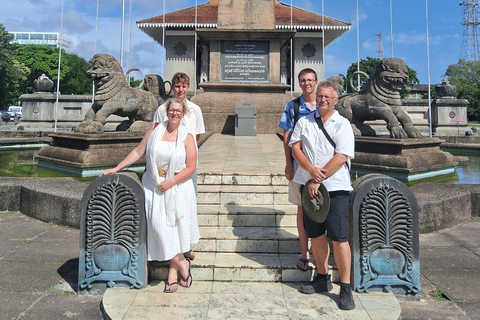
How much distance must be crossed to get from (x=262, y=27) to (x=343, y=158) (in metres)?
10.5

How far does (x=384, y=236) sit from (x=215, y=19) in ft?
96.4

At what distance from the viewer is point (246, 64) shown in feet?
39.6

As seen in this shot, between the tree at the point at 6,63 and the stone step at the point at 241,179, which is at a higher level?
the tree at the point at 6,63

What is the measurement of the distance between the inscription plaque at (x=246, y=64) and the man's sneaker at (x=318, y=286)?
9.82 metres

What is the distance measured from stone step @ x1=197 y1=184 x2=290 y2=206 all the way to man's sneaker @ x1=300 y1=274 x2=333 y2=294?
144cm

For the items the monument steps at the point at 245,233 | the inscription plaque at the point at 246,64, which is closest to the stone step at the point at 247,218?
the monument steps at the point at 245,233

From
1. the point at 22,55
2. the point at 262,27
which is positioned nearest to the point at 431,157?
the point at 262,27

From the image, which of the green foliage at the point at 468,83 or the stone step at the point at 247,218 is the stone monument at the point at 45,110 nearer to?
the stone step at the point at 247,218

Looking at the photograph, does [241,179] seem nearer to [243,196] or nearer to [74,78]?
[243,196]

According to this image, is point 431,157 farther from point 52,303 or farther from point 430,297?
point 52,303

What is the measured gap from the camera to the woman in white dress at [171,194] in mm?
2801

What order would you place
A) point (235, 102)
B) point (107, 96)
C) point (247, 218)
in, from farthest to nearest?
1. point (235, 102)
2. point (107, 96)
3. point (247, 218)

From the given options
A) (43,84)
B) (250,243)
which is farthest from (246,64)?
(43,84)

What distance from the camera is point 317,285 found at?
283cm
